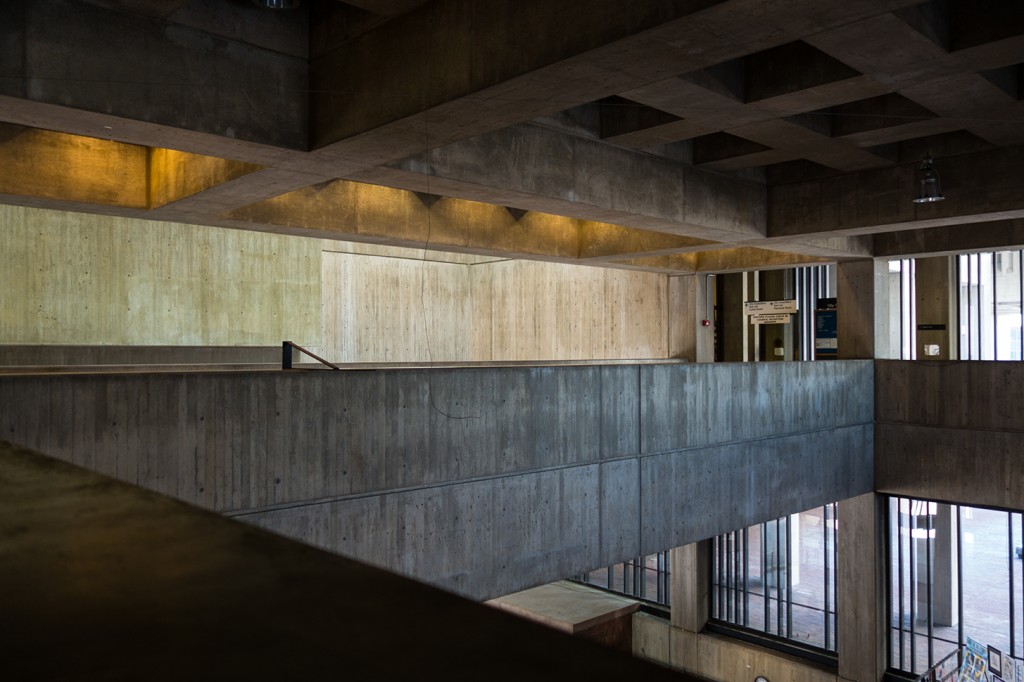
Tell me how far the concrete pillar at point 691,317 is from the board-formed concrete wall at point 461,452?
17.7ft

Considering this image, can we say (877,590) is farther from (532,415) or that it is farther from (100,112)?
(100,112)

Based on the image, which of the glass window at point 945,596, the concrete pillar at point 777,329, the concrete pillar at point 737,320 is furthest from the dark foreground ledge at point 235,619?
the concrete pillar at point 777,329

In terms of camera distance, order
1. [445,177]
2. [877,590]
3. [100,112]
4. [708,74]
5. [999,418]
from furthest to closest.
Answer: [877,590], [999,418], [445,177], [708,74], [100,112]

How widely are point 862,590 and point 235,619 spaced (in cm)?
1667

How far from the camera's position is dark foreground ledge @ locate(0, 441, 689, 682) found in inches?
40.9

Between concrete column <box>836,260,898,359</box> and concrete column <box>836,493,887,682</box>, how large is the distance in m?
3.09

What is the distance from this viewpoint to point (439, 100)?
241 inches

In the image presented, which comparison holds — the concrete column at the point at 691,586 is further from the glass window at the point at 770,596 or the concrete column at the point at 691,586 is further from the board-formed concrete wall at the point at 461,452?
the board-formed concrete wall at the point at 461,452

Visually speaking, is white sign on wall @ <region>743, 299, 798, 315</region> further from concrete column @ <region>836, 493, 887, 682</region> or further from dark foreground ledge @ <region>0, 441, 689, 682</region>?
dark foreground ledge @ <region>0, 441, 689, 682</region>

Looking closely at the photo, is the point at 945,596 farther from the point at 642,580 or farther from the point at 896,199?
the point at 896,199

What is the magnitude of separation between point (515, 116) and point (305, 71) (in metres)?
2.07

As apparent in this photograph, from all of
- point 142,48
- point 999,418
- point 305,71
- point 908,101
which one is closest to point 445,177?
point 305,71

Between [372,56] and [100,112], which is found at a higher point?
[372,56]

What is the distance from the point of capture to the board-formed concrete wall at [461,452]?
672 centimetres
